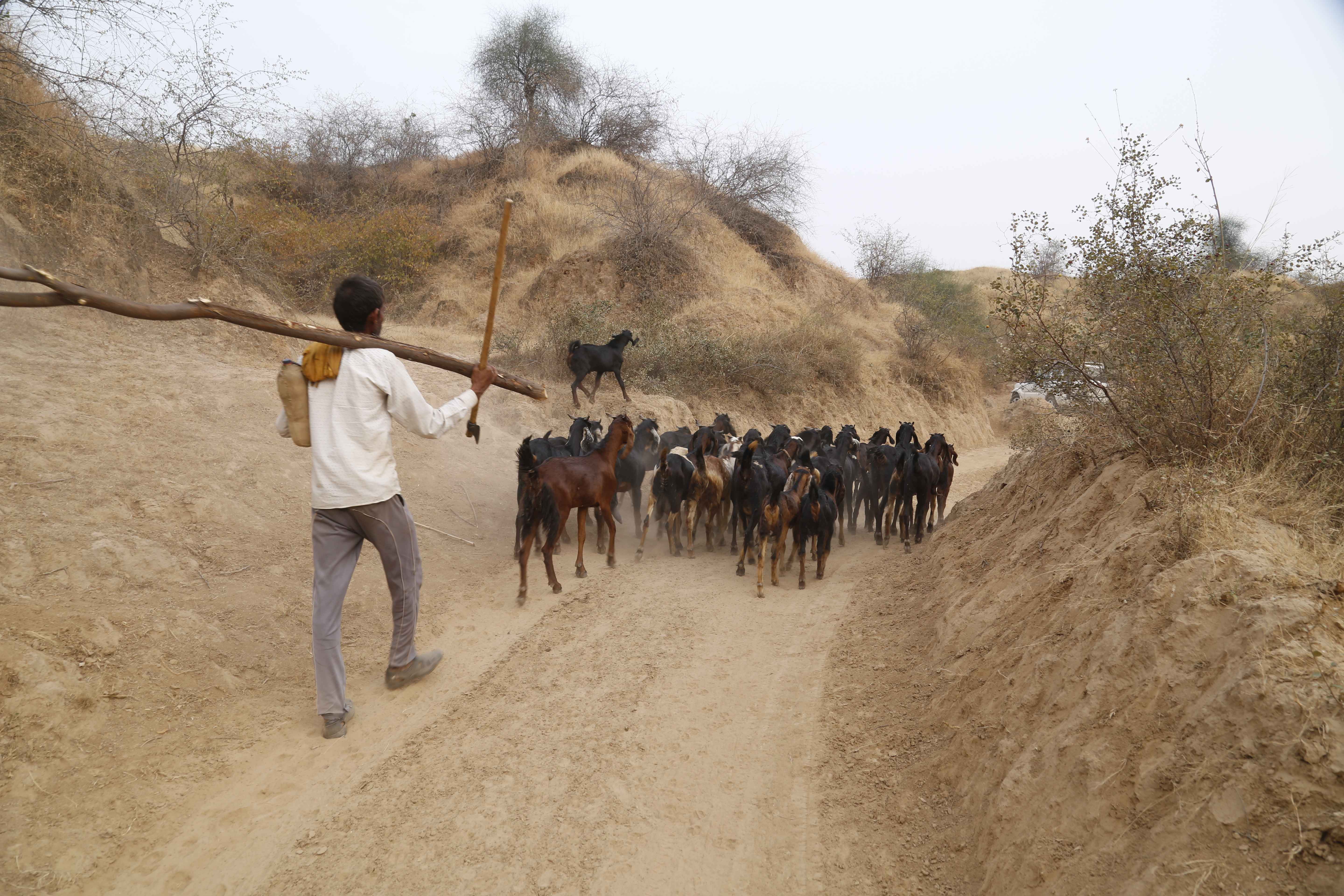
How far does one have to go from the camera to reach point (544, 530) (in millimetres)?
7148

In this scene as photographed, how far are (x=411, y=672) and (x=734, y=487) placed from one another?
439cm

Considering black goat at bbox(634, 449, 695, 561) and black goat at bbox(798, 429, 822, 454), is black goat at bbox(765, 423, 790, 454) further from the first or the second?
black goat at bbox(634, 449, 695, 561)

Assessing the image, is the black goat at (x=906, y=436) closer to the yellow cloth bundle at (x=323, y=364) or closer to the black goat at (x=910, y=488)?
the black goat at (x=910, y=488)

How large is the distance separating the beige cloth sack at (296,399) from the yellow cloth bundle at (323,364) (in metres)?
0.05

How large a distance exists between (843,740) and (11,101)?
11.5 meters

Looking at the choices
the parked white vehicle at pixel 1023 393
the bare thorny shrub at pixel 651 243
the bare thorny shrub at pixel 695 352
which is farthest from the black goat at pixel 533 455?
the bare thorny shrub at pixel 651 243

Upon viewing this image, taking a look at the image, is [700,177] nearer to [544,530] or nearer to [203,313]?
[544,530]

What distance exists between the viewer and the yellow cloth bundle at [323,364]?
408cm

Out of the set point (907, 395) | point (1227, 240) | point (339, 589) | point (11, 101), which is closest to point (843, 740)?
point (339, 589)

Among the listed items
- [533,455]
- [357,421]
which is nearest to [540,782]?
[357,421]

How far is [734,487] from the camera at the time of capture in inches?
328

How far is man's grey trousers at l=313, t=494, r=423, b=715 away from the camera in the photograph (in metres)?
4.16

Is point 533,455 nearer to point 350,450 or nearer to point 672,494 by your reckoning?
point 672,494

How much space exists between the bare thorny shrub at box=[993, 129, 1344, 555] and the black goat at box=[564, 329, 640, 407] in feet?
24.7
